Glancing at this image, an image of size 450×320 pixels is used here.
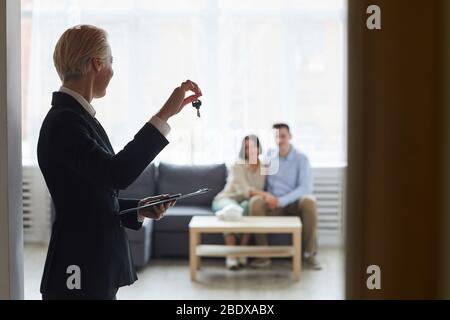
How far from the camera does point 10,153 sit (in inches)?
71.0

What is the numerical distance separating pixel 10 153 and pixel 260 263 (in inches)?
137

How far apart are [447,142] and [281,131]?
3.68 meters

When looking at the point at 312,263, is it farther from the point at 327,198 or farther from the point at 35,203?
the point at 35,203

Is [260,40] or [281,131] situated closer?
[281,131]

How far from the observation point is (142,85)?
5.95 m

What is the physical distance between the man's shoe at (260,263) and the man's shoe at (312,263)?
0.90 feet

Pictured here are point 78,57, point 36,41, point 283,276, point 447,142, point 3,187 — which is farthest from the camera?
point 36,41

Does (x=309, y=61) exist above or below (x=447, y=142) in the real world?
above

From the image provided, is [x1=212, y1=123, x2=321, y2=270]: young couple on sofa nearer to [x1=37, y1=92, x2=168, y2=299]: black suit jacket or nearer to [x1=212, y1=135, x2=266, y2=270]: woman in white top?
[x1=212, y1=135, x2=266, y2=270]: woman in white top

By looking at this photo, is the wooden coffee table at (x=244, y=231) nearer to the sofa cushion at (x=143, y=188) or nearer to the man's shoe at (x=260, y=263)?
the man's shoe at (x=260, y=263)

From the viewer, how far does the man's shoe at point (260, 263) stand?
16.8 feet

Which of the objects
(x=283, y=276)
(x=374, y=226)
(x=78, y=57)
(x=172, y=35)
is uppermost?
(x=172, y=35)

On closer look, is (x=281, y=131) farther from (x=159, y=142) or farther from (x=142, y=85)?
(x=159, y=142)

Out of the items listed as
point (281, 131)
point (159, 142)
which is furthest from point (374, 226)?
point (281, 131)
